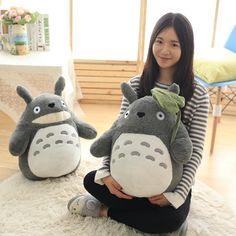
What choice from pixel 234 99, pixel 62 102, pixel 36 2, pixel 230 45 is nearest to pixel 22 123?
pixel 62 102

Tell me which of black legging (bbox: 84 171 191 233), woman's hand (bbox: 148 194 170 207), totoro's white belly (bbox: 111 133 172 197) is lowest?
black legging (bbox: 84 171 191 233)

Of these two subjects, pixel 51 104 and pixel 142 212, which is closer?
pixel 142 212

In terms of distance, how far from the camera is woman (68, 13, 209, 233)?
125 cm

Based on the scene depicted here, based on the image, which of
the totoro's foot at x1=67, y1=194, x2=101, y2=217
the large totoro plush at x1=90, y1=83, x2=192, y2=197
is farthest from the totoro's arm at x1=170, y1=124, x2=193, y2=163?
the totoro's foot at x1=67, y1=194, x2=101, y2=217

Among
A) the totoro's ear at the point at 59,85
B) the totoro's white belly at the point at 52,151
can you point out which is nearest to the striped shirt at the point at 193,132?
the totoro's white belly at the point at 52,151

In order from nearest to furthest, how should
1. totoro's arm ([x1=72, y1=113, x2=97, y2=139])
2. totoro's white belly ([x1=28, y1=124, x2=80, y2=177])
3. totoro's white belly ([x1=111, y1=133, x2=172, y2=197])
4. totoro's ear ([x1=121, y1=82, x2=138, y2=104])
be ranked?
1. totoro's white belly ([x1=111, y1=133, x2=172, y2=197])
2. totoro's ear ([x1=121, y1=82, x2=138, y2=104])
3. totoro's white belly ([x1=28, y1=124, x2=80, y2=177])
4. totoro's arm ([x1=72, y1=113, x2=97, y2=139])

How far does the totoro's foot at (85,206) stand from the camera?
1.40 m

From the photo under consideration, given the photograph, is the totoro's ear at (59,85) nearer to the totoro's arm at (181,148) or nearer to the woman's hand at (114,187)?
the woman's hand at (114,187)

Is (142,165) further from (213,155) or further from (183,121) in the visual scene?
(213,155)

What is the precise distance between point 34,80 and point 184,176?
0.93 m

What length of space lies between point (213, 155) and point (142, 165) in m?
0.96

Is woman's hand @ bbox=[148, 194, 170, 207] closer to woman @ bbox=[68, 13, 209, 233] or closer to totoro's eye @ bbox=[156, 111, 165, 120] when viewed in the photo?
woman @ bbox=[68, 13, 209, 233]

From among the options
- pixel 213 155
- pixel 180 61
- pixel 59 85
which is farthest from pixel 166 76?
pixel 213 155

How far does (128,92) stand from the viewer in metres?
1.31
